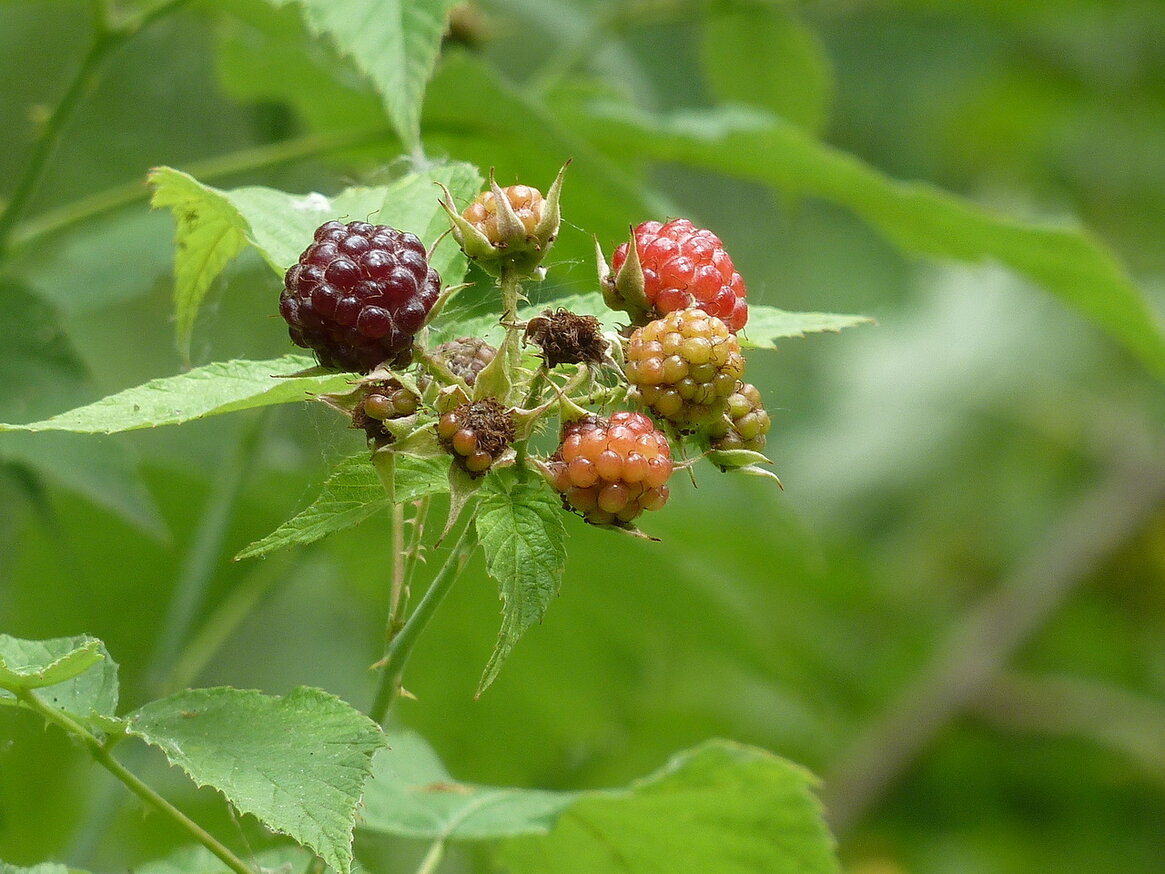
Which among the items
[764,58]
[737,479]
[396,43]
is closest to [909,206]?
[737,479]

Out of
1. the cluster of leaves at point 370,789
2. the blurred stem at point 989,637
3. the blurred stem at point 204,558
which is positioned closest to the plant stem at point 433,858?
the cluster of leaves at point 370,789

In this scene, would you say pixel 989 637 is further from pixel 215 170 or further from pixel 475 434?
pixel 475 434

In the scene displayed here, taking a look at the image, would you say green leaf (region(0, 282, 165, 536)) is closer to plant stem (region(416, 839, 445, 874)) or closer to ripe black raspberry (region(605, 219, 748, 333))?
plant stem (region(416, 839, 445, 874))

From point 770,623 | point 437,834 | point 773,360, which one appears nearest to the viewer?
point 437,834

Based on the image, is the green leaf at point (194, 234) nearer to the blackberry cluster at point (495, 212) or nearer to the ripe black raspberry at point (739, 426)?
the blackberry cluster at point (495, 212)

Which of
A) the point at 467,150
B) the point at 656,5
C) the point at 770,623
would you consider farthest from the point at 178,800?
the point at 770,623

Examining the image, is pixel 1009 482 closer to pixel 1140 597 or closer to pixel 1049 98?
pixel 1140 597
